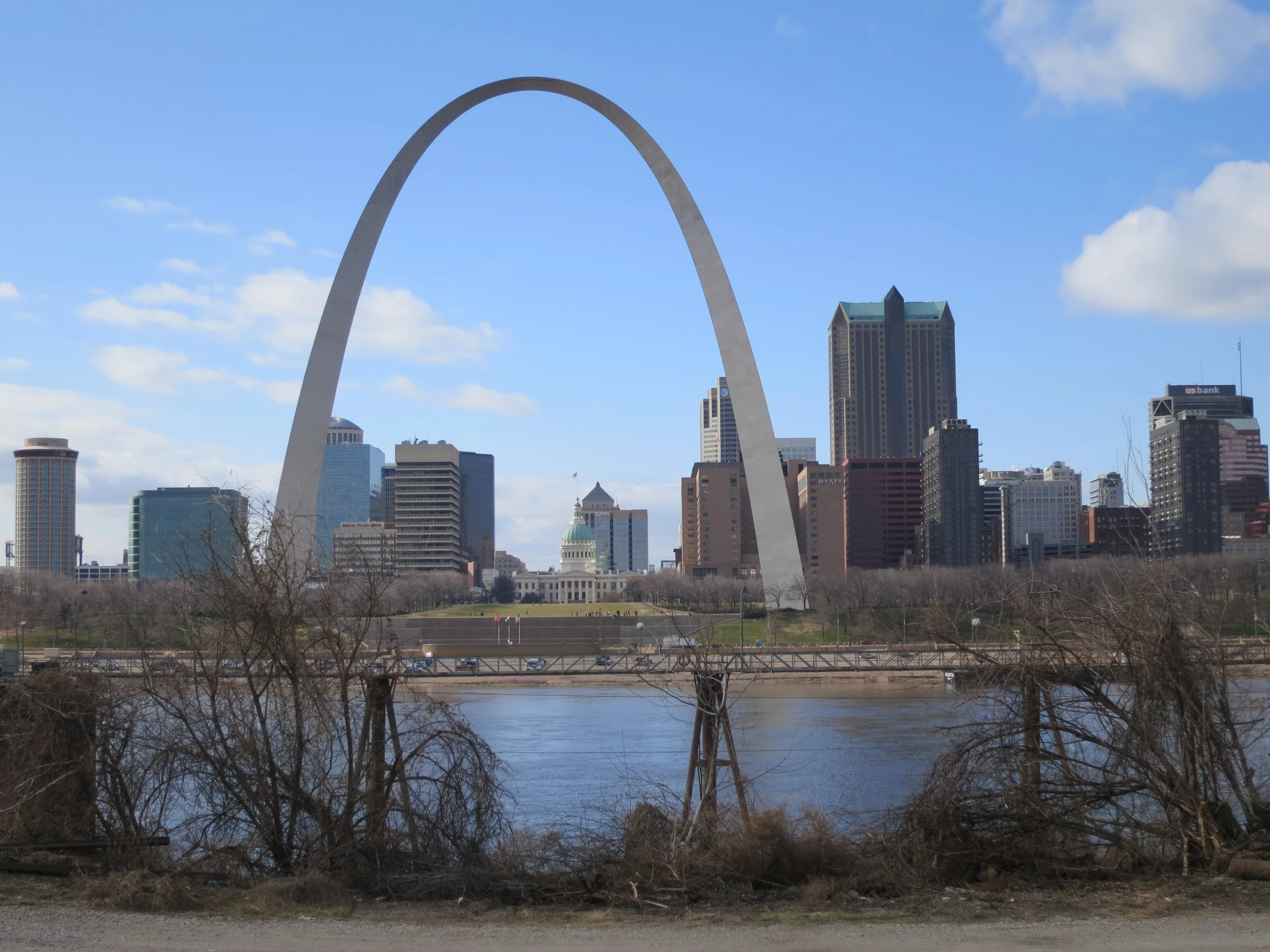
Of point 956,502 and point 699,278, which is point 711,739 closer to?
point 699,278

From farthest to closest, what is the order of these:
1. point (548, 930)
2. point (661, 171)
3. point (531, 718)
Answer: point (661, 171), point (531, 718), point (548, 930)

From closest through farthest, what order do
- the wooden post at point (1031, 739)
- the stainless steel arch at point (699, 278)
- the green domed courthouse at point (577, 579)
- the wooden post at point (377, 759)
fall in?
the wooden post at point (1031, 739)
the wooden post at point (377, 759)
the stainless steel arch at point (699, 278)
the green domed courthouse at point (577, 579)

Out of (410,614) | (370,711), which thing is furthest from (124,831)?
(410,614)

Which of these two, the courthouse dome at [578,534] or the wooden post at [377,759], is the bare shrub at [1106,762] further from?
the courthouse dome at [578,534]

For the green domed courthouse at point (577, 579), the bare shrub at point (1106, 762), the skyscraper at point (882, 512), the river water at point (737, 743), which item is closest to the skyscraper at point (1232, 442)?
the skyscraper at point (882, 512)

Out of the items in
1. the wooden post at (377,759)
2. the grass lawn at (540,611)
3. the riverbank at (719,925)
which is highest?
the wooden post at (377,759)

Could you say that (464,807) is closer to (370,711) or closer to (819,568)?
(370,711)
